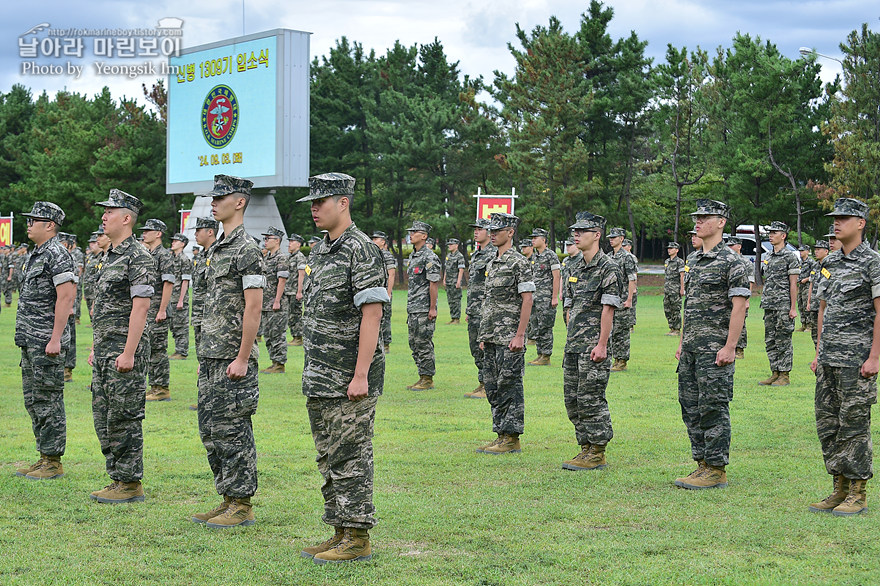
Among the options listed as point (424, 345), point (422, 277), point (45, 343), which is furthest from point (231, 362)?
point (422, 277)

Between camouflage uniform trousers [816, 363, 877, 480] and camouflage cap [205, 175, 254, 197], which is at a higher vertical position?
camouflage cap [205, 175, 254, 197]

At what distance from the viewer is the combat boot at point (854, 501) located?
6.11 m

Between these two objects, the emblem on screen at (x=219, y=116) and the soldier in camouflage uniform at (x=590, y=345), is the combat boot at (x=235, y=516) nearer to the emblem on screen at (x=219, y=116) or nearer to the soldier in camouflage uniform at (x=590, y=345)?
the soldier in camouflage uniform at (x=590, y=345)

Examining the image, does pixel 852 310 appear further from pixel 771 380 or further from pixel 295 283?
pixel 295 283

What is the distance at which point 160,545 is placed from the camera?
17.6ft

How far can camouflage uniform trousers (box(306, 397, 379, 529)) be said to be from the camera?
512 centimetres

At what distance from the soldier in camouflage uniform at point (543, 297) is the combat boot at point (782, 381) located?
150 inches

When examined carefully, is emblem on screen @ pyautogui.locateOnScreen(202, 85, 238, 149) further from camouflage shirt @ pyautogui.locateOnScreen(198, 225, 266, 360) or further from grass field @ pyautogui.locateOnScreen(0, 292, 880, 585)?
camouflage shirt @ pyautogui.locateOnScreen(198, 225, 266, 360)

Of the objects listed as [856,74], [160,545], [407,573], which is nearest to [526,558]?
[407,573]

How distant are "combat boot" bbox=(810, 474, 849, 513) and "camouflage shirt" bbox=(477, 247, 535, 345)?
3039 millimetres

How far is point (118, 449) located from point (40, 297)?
5.23ft

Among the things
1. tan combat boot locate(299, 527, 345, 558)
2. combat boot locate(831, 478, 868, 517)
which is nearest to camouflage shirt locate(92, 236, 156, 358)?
tan combat boot locate(299, 527, 345, 558)

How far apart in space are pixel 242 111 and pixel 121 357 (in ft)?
74.7

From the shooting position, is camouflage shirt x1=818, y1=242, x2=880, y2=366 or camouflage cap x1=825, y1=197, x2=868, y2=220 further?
camouflage cap x1=825, y1=197, x2=868, y2=220
